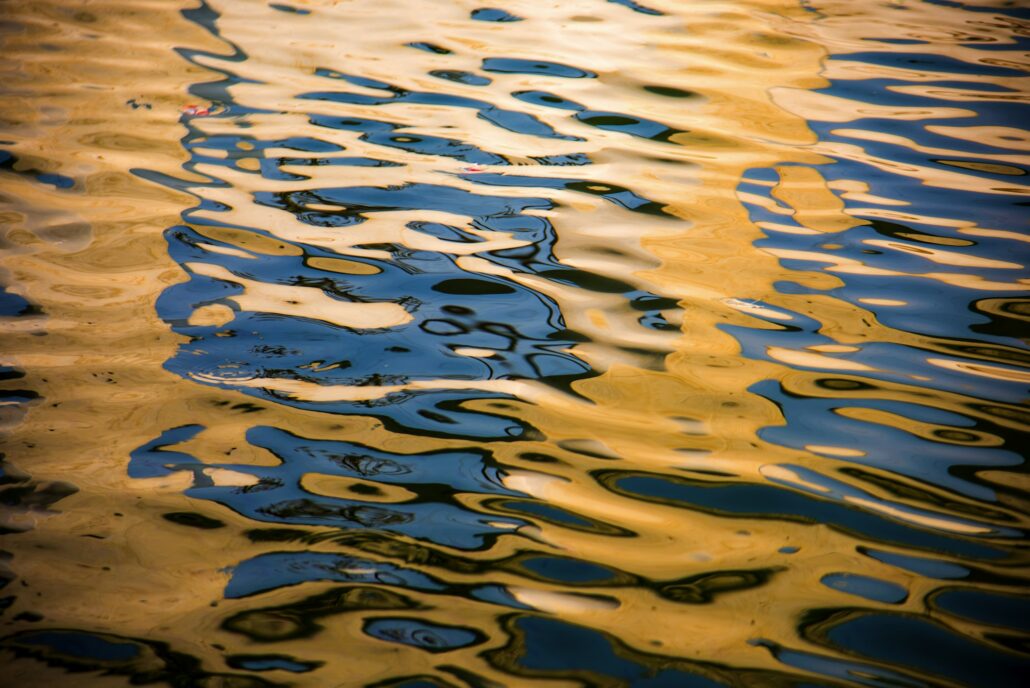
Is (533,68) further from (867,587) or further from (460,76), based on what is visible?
(867,587)

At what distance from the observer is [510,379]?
68.2 inches

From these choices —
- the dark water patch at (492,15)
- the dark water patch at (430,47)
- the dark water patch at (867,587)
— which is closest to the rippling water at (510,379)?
the dark water patch at (867,587)

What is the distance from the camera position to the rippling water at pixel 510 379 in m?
Result: 1.17

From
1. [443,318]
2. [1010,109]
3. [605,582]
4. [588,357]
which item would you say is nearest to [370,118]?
[443,318]

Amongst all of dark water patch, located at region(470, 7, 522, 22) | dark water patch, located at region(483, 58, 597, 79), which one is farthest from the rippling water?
dark water patch, located at region(470, 7, 522, 22)

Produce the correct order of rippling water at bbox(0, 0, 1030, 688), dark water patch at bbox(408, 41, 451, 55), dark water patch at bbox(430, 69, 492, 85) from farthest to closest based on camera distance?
dark water patch at bbox(408, 41, 451, 55) → dark water patch at bbox(430, 69, 492, 85) → rippling water at bbox(0, 0, 1030, 688)

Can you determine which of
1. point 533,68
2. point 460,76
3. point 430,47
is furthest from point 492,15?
point 460,76

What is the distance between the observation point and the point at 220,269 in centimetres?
214

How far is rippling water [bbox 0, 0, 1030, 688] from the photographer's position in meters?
1.17

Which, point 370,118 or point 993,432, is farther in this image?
point 370,118

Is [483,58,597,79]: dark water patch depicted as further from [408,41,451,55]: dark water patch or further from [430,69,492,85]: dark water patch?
[408,41,451,55]: dark water patch

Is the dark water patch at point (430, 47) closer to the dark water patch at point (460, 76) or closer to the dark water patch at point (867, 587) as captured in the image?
the dark water patch at point (460, 76)

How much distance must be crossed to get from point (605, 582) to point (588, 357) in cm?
66

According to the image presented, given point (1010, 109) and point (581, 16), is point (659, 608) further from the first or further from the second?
point (581, 16)
